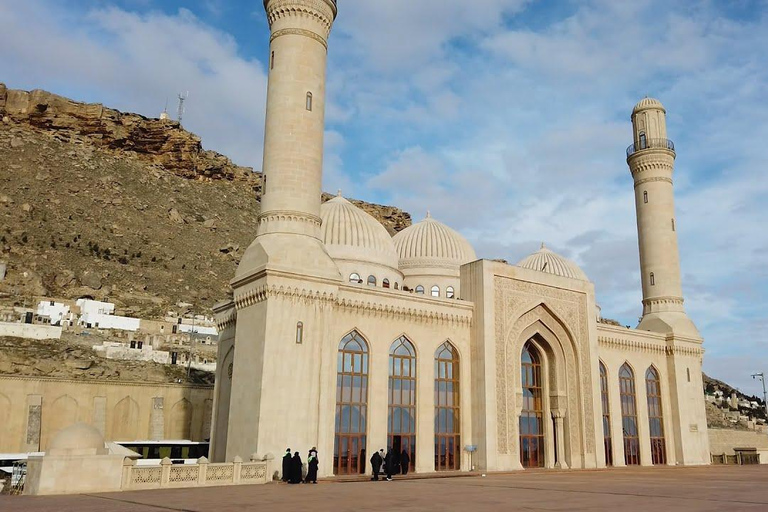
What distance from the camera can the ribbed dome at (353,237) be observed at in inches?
1088

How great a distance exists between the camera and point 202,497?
11938 millimetres

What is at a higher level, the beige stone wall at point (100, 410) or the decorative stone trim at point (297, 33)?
the decorative stone trim at point (297, 33)

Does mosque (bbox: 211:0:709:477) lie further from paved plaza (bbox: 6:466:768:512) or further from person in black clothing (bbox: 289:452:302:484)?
paved plaza (bbox: 6:466:768:512)

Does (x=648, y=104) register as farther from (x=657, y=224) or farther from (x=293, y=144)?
A: (x=293, y=144)

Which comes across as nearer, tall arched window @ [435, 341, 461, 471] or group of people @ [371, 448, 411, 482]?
group of people @ [371, 448, 411, 482]

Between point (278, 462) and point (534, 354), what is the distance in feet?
40.0

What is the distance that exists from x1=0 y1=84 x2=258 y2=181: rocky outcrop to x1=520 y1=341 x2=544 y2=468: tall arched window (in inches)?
2871

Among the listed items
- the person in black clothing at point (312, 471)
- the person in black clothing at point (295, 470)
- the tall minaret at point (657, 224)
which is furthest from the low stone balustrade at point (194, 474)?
the tall minaret at point (657, 224)

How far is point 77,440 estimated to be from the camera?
14.0 m

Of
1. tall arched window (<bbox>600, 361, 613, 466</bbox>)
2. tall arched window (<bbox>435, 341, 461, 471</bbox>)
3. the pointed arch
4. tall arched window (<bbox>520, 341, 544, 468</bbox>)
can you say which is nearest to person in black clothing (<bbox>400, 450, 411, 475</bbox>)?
tall arched window (<bbox>435, 341, 461, 471</bbox>)

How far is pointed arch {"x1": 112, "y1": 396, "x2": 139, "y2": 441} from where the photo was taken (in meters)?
37.0

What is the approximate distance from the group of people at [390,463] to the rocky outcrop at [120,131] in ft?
248

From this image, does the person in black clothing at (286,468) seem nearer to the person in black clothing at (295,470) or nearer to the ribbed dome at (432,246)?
the person in black clothing at (295,470)

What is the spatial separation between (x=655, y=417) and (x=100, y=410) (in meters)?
28.4
